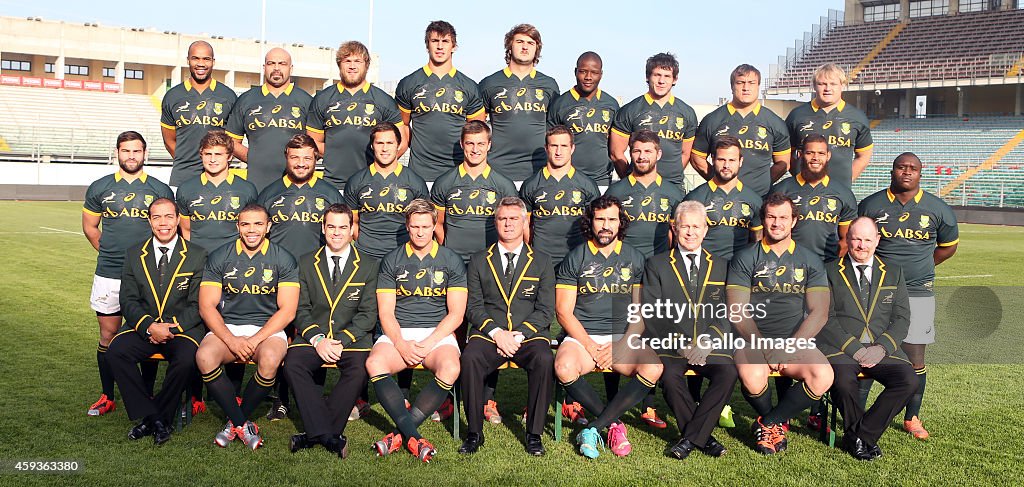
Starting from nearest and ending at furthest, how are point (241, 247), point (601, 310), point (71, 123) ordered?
point (241, 247), point (601, 310), point (71, 123)

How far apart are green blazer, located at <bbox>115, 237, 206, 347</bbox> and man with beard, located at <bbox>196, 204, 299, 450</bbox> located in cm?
11

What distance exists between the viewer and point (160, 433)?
4.64 metres

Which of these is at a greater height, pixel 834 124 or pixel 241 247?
pixel 834 124

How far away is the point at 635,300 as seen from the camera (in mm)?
5027

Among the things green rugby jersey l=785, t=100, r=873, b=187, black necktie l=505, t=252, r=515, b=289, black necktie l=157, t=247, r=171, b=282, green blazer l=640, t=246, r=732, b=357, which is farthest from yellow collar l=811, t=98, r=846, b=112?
black necktie l=157, t=247, r=171, b=282

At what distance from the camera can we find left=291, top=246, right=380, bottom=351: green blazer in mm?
4898

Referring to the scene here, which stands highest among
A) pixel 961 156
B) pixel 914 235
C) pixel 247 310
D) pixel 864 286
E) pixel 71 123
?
pixel 71 123

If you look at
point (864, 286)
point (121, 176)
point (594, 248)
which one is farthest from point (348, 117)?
point (864, 286)

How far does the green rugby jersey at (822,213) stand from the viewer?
5.46 m

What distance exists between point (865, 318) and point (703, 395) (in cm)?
99

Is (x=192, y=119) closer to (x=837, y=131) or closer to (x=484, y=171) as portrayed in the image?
(x=484, y=171)

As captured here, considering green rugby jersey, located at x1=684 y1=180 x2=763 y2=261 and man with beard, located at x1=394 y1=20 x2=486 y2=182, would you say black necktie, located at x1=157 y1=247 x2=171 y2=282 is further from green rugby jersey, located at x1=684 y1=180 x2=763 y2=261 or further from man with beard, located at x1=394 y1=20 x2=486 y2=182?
green rugby jersey, located at x1=684 y1=180 x2=763 y2=261

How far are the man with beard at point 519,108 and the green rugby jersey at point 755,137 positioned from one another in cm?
112

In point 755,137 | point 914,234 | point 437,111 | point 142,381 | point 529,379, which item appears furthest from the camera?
point 437,111
